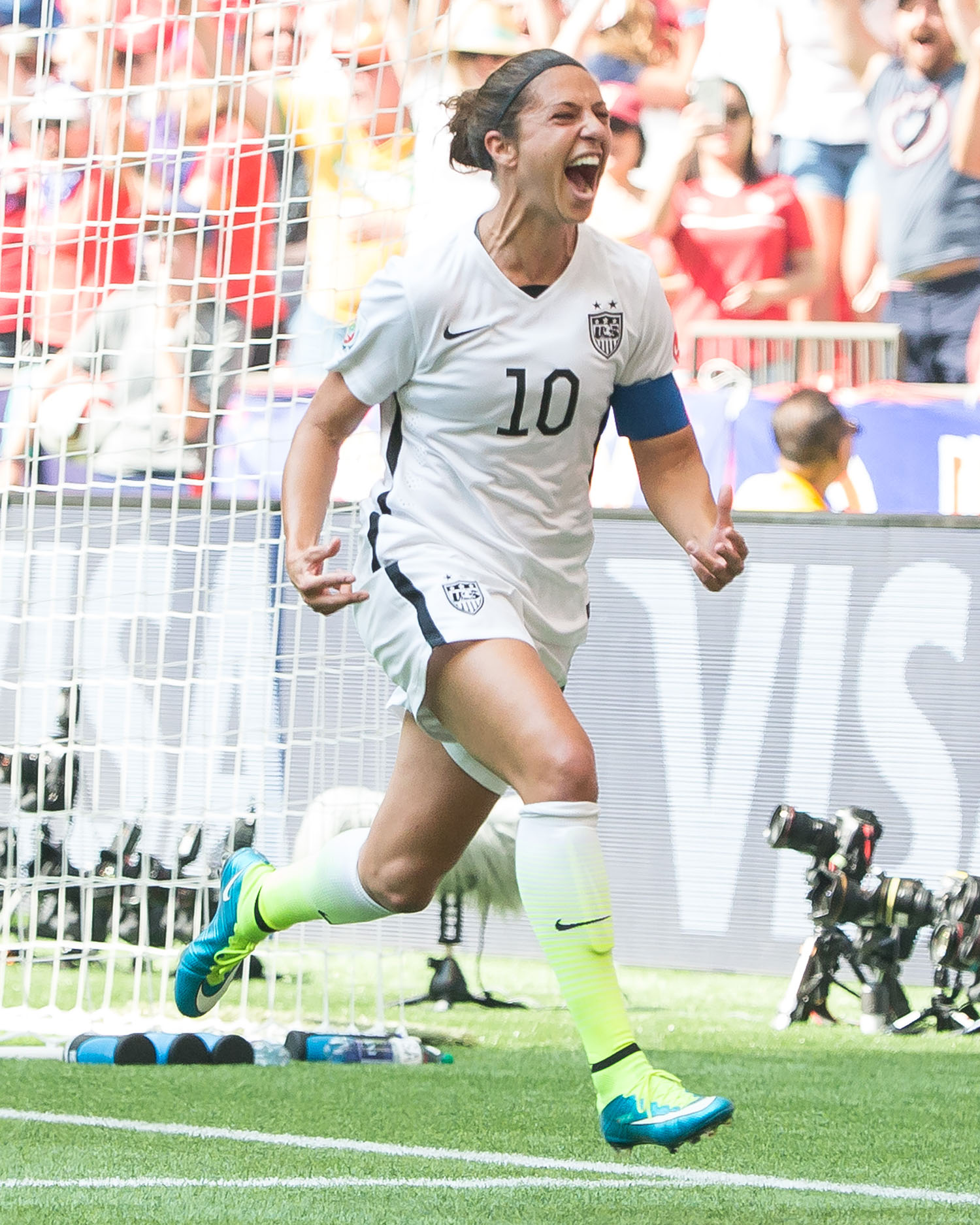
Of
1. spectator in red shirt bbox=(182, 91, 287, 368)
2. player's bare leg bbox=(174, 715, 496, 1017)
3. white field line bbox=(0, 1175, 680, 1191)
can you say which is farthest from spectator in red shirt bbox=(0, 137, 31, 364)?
white field line bbox=(0, 1175, 680, 1191)

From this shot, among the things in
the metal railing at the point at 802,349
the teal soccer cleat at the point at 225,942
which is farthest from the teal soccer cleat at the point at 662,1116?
the metal railing at the point at 802,349

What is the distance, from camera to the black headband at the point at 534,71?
114 inches

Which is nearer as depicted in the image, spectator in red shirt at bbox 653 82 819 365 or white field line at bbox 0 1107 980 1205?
white field line at bbox 0 1107 980 1205

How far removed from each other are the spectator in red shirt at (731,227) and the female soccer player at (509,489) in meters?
5.18

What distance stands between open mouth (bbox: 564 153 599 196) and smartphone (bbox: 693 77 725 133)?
5739 millimetres

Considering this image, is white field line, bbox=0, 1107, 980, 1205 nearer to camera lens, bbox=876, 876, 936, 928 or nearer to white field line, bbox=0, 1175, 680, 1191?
white field line, bbox=0, 1175, 680, 1191

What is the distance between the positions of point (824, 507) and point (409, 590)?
16.7 ft

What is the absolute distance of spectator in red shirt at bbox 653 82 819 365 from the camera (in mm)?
8148

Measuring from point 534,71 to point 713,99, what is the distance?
567 centimetres

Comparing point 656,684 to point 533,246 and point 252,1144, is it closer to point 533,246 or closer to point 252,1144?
point 252,1144

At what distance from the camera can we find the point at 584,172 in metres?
2.84

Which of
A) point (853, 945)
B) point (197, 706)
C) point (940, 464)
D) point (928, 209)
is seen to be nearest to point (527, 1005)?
point (853, 945)

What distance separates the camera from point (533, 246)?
293 cm

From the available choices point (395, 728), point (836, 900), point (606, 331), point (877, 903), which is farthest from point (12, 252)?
point (606, 331)
